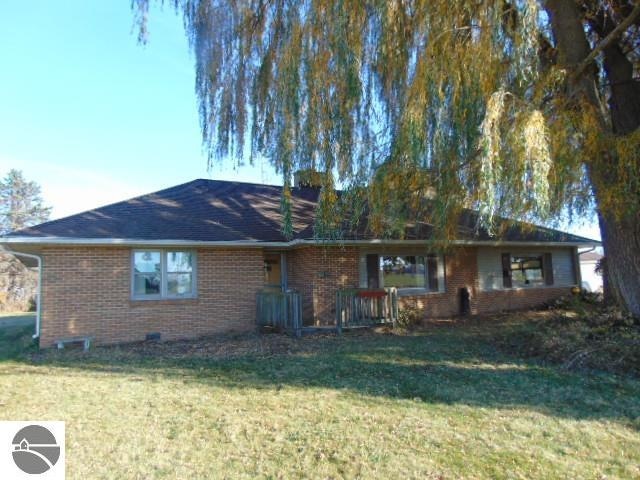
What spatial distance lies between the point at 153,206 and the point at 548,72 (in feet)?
33.3

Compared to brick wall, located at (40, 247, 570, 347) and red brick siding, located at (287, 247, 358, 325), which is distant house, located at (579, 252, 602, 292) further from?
red brick siding, located at (287, 247, 358, 325)

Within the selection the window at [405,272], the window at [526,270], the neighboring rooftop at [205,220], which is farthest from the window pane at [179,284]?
the window at [526,270]

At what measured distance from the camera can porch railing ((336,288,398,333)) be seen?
35.0ft

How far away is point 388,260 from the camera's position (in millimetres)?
12688

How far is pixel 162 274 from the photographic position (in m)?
10.4

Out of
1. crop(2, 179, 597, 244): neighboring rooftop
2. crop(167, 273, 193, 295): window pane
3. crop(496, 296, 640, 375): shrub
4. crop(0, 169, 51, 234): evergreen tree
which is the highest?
crop(0, 169, 51, 234): evergreen tree

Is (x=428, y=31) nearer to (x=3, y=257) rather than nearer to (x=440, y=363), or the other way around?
(x=440, y=363)

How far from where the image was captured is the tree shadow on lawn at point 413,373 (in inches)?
202

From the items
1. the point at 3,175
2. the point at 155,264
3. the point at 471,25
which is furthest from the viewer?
the point at 3,175

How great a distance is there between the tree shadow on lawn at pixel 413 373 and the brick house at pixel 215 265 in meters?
1.35

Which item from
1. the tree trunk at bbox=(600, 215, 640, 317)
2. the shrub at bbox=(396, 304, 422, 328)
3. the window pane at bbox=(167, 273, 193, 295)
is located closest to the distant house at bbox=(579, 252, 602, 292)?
the shrub at bbox=(396, 304, 422, 328)

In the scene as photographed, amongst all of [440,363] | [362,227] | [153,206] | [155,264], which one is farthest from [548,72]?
[153,206]

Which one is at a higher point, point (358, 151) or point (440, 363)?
point (358, 151)

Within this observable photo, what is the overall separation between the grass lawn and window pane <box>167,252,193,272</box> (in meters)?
2.95
